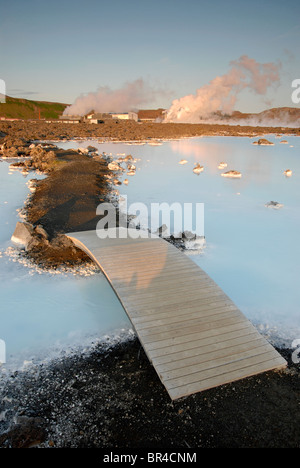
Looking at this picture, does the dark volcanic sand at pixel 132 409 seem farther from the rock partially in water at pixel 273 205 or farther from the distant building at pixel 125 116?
the distant building at pixel 125 116

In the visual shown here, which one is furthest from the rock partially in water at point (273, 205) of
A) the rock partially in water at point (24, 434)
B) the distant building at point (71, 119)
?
the distant building at point (71, 119)

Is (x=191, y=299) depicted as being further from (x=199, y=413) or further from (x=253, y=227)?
(x=253, y=227)

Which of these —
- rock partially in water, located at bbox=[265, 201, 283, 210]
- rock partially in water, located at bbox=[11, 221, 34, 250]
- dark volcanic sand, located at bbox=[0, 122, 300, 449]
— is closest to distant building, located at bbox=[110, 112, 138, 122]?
rock partially in water, located at bbox=[265, 201, 283, 210]

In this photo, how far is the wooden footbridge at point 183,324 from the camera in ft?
12.9

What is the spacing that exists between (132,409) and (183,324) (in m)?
1.33

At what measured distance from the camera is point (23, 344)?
498 centimetres

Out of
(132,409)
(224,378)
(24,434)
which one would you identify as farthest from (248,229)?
(24,434)

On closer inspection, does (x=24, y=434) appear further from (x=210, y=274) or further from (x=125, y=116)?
(x=125, y=116)

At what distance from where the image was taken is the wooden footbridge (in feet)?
12.9

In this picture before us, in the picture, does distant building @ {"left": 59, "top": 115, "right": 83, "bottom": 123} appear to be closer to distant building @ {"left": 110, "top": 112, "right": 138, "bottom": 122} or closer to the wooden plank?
A: distant building @ {"left": 110, "top": 112, "right": 138, "bottom": 122}

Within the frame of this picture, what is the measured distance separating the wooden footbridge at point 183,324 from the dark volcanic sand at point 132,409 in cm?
25

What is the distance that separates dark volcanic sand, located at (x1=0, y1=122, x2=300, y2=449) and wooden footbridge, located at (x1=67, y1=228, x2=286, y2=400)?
9.9 inches
